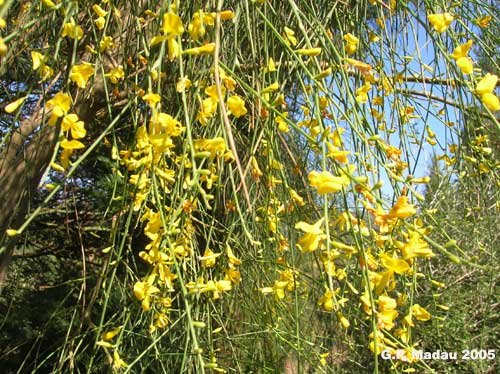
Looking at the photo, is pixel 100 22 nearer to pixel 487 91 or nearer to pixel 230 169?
pixel 230 169

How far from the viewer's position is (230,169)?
76 cm

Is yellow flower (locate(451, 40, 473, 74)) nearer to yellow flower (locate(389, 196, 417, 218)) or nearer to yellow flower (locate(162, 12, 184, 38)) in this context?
yellow flower (locate(389, 196, 417, 218))

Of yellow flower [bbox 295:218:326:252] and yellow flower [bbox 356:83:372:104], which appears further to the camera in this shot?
yellow flower [bbox 356:83:372:104]

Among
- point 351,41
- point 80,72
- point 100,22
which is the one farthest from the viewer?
point 351,41

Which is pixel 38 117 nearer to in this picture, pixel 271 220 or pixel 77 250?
pixel 271 220

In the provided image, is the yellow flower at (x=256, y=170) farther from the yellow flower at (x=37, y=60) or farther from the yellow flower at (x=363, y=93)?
the yellow flower at (x=37, y=60)

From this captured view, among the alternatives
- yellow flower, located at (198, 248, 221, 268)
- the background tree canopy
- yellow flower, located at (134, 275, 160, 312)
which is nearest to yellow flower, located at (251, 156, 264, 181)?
the background tree canopy

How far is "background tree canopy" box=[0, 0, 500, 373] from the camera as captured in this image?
632mm

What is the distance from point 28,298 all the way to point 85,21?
63.9 inches

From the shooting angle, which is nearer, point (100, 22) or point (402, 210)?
point (402, 210)

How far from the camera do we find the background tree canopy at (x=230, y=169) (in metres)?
0.63

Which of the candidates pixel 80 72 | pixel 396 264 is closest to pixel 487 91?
pixel 396 264

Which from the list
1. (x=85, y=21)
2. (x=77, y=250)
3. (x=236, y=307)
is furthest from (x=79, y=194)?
(x=85, y=21)

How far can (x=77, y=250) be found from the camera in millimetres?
2285
